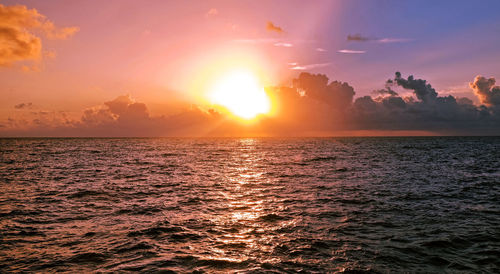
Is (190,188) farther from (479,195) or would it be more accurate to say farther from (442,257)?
(479,195)

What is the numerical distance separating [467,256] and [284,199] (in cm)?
1319

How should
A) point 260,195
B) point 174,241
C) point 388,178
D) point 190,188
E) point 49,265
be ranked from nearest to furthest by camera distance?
point 49,265, point 174,241, point 260,195, point 190,188, point 388,178

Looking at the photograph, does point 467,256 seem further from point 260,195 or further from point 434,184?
point 434,184

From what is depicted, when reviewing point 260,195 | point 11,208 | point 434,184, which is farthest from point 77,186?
point 434,184

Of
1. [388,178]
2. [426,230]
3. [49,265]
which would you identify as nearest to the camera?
[49,265]

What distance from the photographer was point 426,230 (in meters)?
15.2

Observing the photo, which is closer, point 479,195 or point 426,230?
point 426,230

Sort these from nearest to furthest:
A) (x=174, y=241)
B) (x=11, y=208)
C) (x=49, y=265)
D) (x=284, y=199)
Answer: (x=49, y=265) < (x=174, y=241) < (x=11, y=208) < (x=284, y=199)

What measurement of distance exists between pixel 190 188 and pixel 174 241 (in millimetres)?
15524

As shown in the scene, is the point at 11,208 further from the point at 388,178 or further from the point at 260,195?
the point at 388,178

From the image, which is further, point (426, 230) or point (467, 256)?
point (426, 230)

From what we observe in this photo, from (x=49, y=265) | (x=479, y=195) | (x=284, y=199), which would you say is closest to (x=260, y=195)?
(x=284, y=199)

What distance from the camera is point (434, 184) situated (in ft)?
101

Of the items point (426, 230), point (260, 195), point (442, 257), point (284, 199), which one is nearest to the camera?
point (442, 257)
